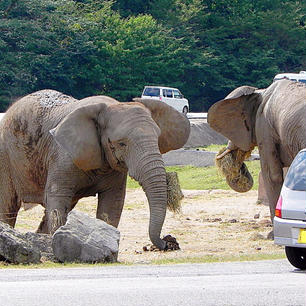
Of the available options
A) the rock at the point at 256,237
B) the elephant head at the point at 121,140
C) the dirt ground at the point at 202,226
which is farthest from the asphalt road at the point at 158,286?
the rock at the point at 256,237

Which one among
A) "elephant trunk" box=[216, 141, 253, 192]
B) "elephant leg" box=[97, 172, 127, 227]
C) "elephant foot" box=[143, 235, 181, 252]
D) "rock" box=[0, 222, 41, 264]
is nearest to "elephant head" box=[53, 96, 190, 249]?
"elephant foot" box=[143, 235, 181, 252]

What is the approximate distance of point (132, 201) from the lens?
27.0 m

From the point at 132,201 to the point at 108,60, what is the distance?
1407 inches

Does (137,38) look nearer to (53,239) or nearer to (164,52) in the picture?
(164,52)

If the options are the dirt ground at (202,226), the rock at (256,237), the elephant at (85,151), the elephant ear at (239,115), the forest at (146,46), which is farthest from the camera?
the forest at (146,46)

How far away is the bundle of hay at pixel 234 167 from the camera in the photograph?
23.1m

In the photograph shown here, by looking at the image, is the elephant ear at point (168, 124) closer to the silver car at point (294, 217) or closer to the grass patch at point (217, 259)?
the grass patch at point (217, 259)

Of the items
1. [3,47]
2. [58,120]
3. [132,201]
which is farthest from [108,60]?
[58,120]

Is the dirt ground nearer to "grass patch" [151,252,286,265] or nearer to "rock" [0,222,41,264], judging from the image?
"grass patch" [151,252,286,265]

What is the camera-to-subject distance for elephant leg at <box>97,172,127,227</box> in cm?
1811

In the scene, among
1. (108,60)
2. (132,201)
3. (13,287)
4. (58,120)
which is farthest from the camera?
(108,60)

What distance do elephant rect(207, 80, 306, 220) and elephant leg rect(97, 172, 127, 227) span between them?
9.10ft

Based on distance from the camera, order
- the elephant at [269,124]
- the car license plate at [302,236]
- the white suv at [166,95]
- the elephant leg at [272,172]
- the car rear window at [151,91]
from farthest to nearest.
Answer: the car rear window at [151,91] < the white suv at [166,95] < the elephant leg at [272,172] < the elephant at [269,124] < the car license plate at [302,236]

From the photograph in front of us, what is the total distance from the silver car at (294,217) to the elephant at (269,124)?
458 centimetres
